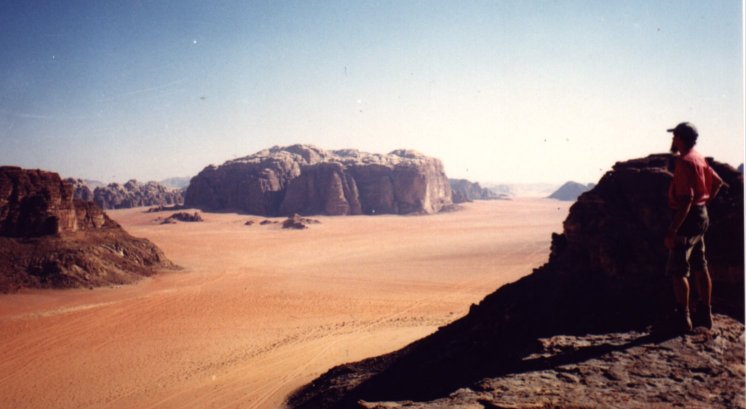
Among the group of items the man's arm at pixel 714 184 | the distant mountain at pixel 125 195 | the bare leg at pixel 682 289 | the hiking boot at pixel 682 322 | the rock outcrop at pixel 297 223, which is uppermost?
the distant mountain at pixel 125 195

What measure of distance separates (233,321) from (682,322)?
55.4 ft

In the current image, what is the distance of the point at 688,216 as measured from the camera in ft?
15.1

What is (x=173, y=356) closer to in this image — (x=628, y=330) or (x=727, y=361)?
(x=628, y=330)

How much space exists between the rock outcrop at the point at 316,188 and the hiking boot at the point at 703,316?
65.4 meters

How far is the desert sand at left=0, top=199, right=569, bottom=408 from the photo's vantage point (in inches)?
459

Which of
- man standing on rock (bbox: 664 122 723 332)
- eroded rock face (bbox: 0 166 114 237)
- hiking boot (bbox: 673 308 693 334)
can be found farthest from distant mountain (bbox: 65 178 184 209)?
man standing on rock (bbox: 664 122 723 332)

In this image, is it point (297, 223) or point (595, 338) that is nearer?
point (595, 338)

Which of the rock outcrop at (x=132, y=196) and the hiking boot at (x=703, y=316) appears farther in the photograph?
the rock outcrop at (x=132, y=196)

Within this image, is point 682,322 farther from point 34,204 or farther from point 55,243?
point 34,204

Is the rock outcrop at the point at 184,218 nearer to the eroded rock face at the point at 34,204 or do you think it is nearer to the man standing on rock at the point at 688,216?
the eroded rock face at the point at 34,204

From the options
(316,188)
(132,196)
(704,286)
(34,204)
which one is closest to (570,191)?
(316,188)

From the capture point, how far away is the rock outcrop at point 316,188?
235 ft

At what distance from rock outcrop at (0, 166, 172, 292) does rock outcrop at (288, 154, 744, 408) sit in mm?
21394

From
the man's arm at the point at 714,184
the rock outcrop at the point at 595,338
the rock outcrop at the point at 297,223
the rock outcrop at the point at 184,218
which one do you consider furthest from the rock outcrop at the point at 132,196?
the man's arm at the point at 714,184
